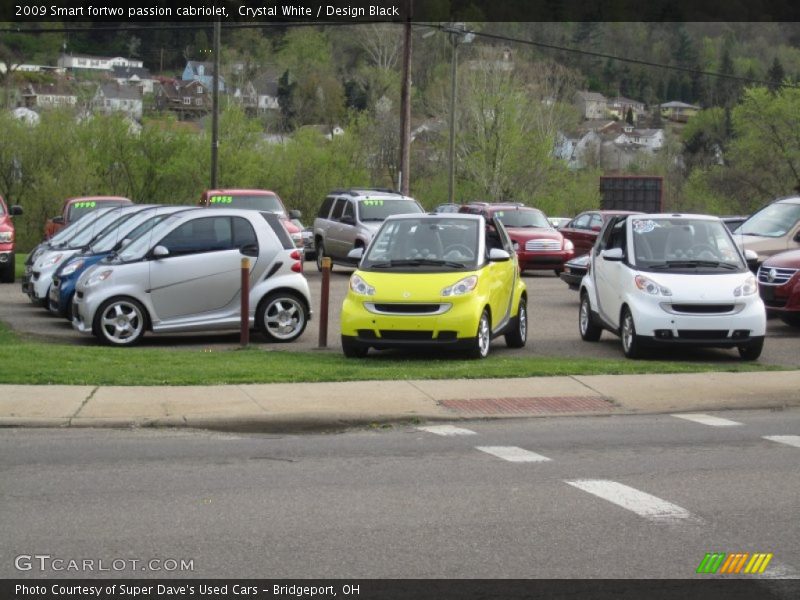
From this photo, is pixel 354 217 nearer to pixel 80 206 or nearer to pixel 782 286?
pixel 80 206

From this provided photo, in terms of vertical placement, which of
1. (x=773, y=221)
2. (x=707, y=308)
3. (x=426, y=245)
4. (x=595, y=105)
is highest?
(x=595, y=105)

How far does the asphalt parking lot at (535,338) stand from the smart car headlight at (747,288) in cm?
101

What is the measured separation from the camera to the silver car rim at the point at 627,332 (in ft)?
53.7

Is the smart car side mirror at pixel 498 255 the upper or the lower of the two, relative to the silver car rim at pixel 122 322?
upper

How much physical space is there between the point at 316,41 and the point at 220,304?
100485mm

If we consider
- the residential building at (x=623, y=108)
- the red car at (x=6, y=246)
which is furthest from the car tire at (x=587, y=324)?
the residential building at (x=623, y=108)

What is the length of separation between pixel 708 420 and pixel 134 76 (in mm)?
113660

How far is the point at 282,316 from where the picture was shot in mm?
17781

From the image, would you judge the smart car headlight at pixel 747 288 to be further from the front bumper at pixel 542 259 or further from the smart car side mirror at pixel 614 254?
the front bumper at pixel 542 259

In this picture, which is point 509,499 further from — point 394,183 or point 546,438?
point 394,183

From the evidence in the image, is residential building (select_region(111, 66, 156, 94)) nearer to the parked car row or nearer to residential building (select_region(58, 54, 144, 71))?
residential building (select_region(58, 54, 144, 71))

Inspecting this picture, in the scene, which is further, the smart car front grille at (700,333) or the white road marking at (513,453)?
the smart car front grille at (700,333)

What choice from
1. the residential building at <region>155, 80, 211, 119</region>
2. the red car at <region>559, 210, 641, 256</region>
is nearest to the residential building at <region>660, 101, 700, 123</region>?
the residential building at <region>155, 80, 211, 119</region>

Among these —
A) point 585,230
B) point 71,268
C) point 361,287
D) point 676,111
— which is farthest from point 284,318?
point 676,111
